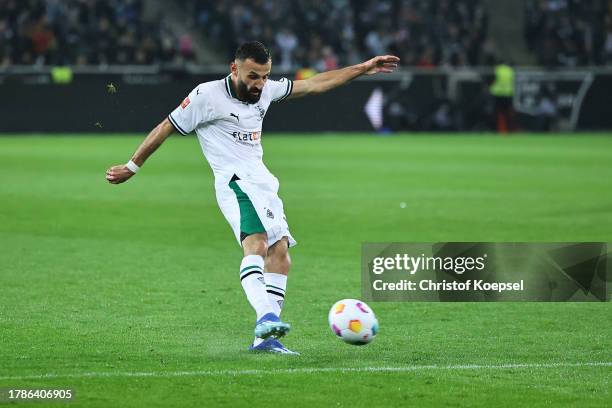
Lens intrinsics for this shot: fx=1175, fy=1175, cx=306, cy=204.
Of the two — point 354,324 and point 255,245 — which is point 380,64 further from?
point 354,324

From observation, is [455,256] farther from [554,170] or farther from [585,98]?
[585,98]

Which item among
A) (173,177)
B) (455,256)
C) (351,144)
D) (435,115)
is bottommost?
(455,256)

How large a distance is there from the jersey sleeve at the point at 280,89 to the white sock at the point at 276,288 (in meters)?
1.18

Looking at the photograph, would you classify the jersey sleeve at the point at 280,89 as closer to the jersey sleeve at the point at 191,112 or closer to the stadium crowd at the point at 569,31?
the jersey sleeve at the point at 191,112

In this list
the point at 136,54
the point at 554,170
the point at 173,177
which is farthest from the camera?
the point at 136,54

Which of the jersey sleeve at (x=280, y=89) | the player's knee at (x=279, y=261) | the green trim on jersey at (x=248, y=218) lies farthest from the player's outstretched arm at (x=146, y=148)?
the player's knee at (x=279, y=261)

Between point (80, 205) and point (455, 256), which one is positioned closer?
point (455, 256)

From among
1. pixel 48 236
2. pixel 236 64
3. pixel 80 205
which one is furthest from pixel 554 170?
pixel 236 64

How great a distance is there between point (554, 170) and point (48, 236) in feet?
38.7

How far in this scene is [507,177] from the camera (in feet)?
68.0

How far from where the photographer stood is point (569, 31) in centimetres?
3728

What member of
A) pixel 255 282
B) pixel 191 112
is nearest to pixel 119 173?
pixel 191 112

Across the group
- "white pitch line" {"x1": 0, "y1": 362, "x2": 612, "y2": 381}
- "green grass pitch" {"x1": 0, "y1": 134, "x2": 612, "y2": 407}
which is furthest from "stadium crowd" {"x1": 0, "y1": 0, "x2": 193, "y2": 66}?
"white pitch line" {"x1": 0, "y1": 362, "x2": 612, "y2": 381}

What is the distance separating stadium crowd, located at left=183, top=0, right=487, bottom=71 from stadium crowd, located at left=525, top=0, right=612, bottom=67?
1.87 metres
